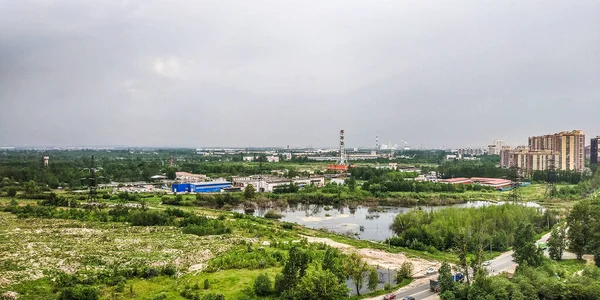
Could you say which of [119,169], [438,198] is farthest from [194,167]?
[438,198]

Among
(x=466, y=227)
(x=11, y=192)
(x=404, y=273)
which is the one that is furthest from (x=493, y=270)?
(x=11, y=192)

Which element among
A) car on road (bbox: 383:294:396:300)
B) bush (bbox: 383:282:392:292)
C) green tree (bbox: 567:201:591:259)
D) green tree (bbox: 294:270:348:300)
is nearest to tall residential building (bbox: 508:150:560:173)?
green tree (bbox: 567:201:591:259)

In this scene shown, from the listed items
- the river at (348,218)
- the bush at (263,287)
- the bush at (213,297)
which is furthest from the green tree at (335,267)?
the river at (348,218)

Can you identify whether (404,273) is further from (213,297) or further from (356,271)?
(213,297)

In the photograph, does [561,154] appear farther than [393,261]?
Yes

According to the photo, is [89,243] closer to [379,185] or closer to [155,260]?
[155,260]

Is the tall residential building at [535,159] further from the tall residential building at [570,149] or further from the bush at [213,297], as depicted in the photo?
the bush at [213,297]

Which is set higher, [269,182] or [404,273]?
[269,182]
